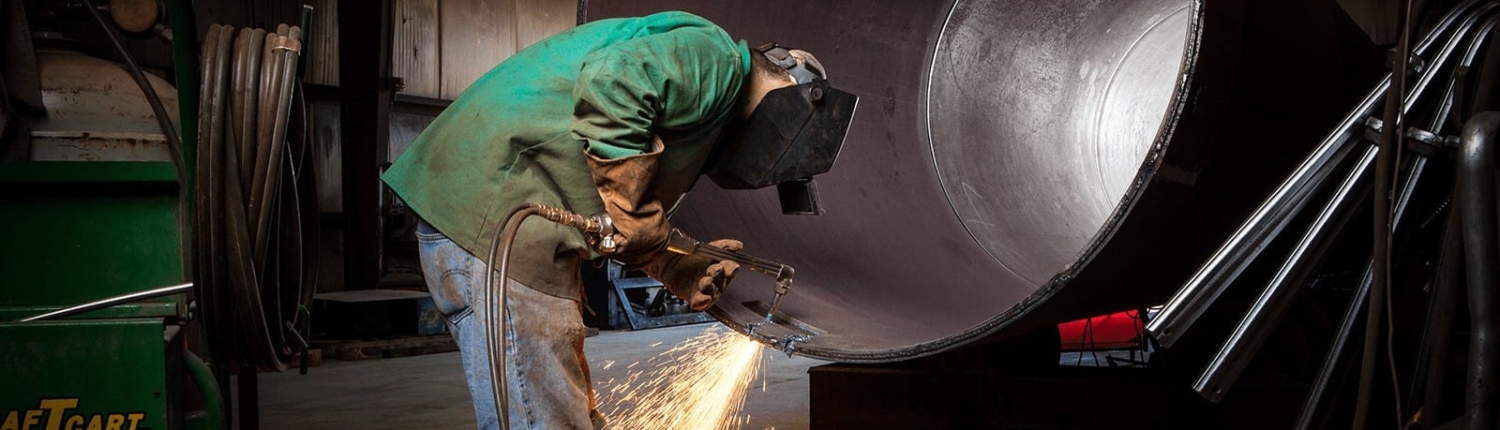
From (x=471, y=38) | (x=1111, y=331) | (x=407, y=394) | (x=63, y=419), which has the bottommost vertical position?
(x=407, y=394)

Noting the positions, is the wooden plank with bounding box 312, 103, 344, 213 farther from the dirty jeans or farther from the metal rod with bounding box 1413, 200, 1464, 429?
the metal rod with bounding box 1413, 200, 1464, 429

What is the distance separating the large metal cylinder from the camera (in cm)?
234

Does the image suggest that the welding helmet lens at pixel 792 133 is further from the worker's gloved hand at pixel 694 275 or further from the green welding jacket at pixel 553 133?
the worker's gloved hand at pixel 694 275

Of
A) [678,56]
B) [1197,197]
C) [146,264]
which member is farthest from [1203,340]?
[146,264]

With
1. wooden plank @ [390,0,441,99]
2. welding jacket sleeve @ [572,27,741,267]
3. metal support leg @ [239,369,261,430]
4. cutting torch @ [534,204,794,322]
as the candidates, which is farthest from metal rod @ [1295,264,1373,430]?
A: wooden plank @ [390,0,441,99]

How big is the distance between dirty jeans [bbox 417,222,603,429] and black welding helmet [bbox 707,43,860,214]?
44 centimetres

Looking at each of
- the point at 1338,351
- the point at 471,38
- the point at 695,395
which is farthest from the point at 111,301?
the point at 471,38

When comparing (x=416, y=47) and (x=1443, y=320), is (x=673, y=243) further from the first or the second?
(x=416, y=47)

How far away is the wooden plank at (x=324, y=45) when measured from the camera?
6473mm

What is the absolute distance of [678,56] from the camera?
2.22 metres

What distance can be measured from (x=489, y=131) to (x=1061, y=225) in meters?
2.33

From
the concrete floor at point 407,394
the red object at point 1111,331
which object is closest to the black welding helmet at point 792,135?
the concrete floor at point 407,394

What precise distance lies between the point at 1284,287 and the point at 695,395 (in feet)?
5.96

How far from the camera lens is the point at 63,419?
2.22 meters
